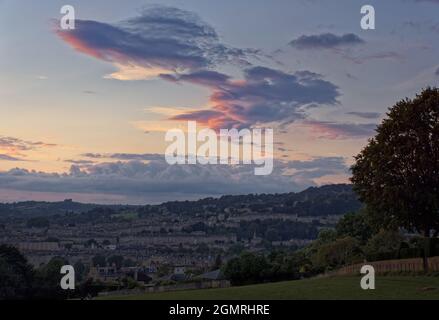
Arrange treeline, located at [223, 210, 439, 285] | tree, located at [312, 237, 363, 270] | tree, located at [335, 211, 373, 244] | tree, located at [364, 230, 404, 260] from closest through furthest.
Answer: treeline, located at [223, 210, 439, 285], tree, located at [364, 230, 404, 260], tree, located at [312, 237, 363, 270], tree, located at [335, 211, 373, 244]

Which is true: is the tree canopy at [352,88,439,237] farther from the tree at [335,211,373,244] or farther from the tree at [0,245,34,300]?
the tree at [0,245,34,300]

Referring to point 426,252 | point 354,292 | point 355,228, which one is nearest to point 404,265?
point 426,252

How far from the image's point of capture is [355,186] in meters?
48.1

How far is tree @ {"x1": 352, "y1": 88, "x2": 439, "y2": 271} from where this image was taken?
143 feet

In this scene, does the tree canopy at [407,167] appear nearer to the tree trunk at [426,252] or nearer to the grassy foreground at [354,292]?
the tree trunk at [426,252]

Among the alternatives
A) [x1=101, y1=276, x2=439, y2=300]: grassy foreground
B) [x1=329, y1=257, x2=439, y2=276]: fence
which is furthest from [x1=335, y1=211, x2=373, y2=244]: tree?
[x1=101, y1=276, x2=439, y2=300]: grassy foreground

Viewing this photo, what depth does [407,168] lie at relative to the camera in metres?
44.4

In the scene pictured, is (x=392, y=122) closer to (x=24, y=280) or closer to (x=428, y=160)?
(x=428, y=160)

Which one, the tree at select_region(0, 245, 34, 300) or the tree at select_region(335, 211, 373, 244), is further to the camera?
the tree at select_region(335, 211, 373, 244)
